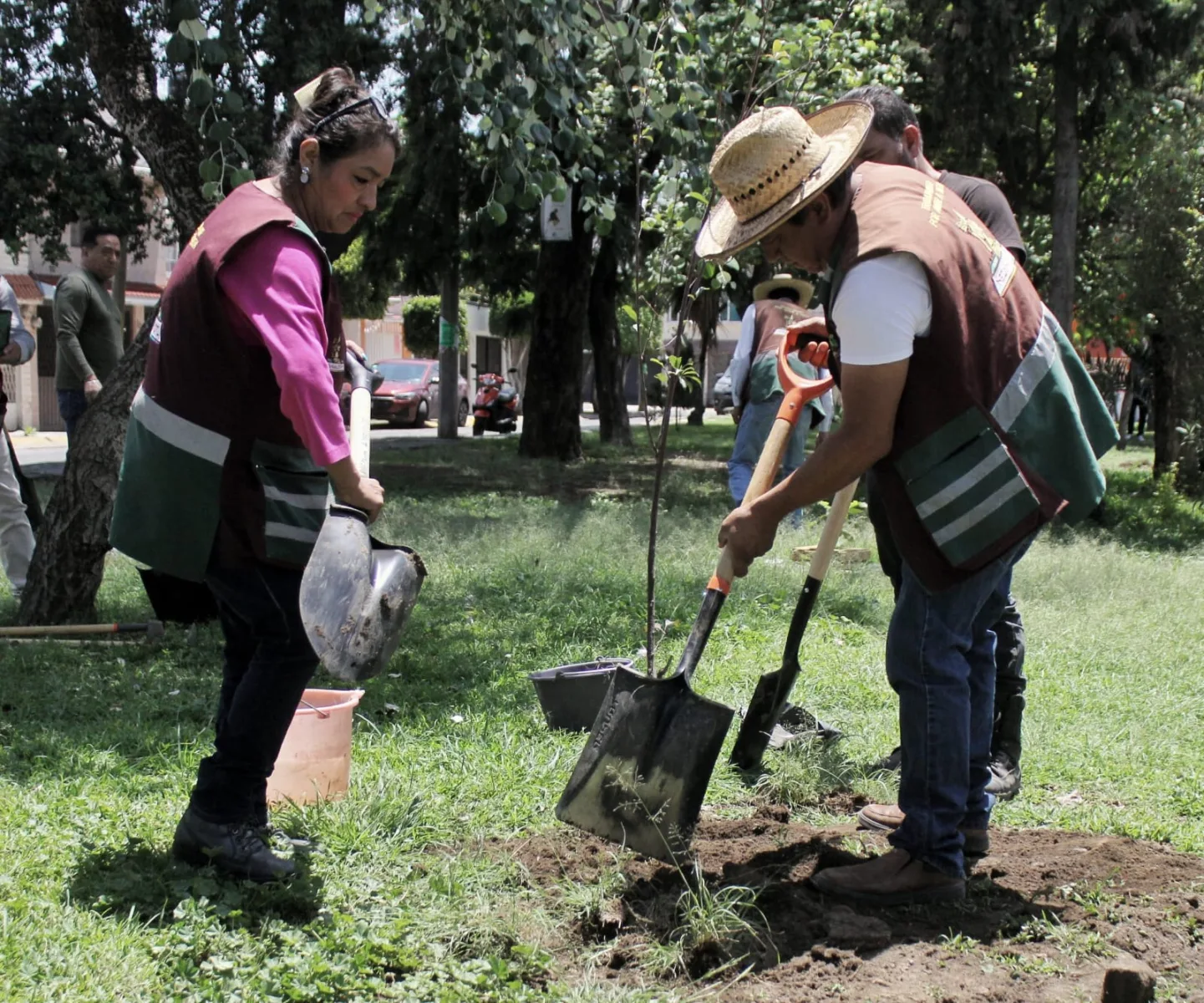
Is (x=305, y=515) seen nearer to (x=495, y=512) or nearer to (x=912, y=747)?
(x=912, y=747)

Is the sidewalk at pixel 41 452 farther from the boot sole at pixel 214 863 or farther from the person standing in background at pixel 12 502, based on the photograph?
the boot sole at pixel 214 863

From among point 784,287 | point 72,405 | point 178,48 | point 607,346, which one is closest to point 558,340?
point 607,346

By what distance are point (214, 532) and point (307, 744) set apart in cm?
85

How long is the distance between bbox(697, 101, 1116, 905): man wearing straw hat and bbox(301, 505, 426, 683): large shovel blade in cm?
84

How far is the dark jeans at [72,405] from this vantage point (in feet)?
24.2

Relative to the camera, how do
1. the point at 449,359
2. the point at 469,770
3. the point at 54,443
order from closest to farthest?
the point at 469,770, the point at 54,443, the point at 449,359

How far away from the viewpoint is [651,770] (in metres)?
3.12

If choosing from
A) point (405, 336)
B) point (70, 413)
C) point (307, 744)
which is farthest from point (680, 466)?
point (405, 336)

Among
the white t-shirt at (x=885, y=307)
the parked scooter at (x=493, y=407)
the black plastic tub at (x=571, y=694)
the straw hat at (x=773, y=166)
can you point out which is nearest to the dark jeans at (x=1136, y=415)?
the parked scooter at (x=493, y=407)

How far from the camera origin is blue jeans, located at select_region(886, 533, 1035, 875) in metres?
3.00

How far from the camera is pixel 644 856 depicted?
3.25 metres

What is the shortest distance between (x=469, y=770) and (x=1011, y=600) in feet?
5.68

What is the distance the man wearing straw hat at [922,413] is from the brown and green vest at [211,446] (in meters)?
1.06

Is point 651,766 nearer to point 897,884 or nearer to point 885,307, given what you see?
point 897,884
